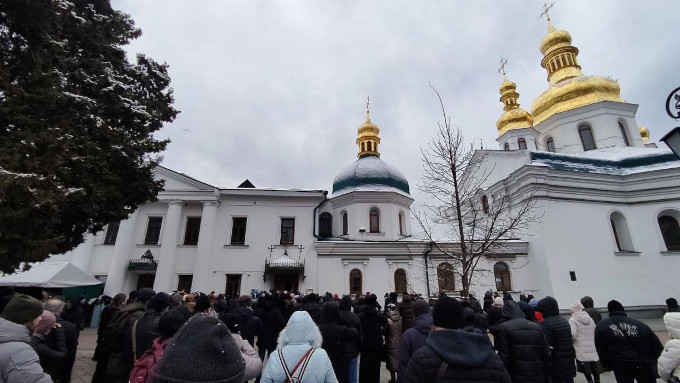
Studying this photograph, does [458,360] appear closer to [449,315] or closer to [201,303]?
[449,315]

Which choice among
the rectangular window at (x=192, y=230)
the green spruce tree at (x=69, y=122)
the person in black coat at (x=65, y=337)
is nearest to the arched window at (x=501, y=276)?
the rectangular window at (x=192, y=230)

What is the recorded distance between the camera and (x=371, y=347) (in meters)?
6.45

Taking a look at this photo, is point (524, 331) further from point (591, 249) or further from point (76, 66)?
point (591, 249)

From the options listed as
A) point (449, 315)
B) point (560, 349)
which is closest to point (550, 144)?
point (560, 349)

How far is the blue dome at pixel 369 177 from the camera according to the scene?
935 inches

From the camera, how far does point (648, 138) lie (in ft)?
125

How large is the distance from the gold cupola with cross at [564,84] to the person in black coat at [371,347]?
28.3 metres

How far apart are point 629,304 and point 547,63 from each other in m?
22.4

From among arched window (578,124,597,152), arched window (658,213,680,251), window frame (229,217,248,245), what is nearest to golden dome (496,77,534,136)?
arched window (578,124,597,152)

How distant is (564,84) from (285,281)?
27.4 m

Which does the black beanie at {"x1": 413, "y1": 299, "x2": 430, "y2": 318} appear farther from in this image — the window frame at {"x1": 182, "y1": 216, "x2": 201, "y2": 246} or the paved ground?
the window frame at {"x1": 182, "y1": 216, "x2": 201, "y2": 246}

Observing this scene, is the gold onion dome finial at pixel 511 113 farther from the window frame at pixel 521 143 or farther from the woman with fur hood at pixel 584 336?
the woman with fur hood at pixel 584 336

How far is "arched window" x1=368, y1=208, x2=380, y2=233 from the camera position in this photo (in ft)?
74.2

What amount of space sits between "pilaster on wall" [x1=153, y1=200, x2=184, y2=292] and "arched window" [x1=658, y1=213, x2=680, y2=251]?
1142 inches
